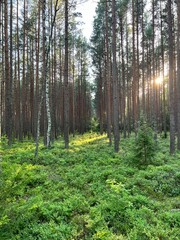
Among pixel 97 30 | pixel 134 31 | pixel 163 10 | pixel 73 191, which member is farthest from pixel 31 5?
pixel 73 191

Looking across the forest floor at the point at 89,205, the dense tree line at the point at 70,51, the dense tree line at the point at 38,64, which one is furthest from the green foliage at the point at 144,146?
the dense tree line at the point at 38,64

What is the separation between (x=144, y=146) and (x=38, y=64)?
1144 cm

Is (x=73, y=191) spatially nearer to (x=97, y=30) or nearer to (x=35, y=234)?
(x=35, y=234)

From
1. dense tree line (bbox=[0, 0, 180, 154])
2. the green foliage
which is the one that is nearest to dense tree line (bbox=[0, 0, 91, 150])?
dense tree line (bbox=[0, 0, 180, 154])

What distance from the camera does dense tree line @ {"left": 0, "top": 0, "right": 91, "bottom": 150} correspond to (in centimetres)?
1284

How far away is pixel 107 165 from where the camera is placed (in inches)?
344

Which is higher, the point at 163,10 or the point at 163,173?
the point at 163,10

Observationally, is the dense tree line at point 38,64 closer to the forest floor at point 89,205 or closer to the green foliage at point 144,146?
the forest floor at point 89,205

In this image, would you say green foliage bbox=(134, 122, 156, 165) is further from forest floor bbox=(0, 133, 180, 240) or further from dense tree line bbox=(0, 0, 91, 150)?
dense tree line bbox=(0, 0, 91, 150)

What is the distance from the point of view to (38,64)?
52.7 ft

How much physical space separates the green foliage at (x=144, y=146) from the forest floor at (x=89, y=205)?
3.13ft

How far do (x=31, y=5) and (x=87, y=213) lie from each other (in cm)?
1907

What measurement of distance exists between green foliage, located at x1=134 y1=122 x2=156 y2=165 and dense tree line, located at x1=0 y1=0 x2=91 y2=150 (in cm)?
486

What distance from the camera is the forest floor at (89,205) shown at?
3.93 metres
